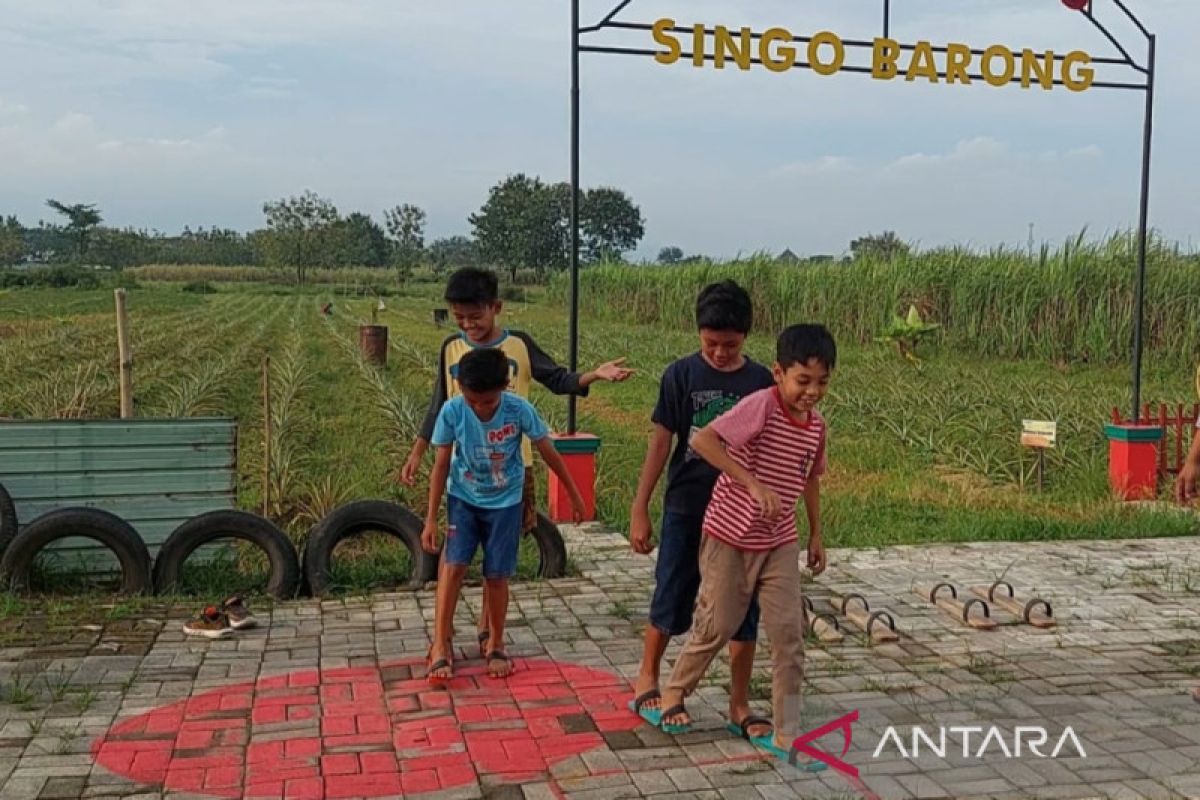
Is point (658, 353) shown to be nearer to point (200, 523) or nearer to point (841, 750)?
point (200, 523)

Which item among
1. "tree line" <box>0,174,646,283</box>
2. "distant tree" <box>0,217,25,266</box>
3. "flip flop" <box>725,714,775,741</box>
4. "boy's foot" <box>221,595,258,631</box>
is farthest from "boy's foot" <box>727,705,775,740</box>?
"distant tree" <box>0,217,25,266</box>

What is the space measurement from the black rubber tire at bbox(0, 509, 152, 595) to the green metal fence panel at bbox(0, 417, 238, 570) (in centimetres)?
28

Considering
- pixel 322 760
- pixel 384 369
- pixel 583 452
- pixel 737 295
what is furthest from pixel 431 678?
pixel 384 369

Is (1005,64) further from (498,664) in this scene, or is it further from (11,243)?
(11,243)

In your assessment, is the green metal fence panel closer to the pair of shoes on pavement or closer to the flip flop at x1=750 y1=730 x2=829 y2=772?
the pair of shoes on pavement

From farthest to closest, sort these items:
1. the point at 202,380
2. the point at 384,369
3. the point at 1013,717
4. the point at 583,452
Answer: the point at 384,369 → the point at 202,380 → the point at 583,452 → the point at 1013,717

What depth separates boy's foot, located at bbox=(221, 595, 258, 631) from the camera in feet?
17.3

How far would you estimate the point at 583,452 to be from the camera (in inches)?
303

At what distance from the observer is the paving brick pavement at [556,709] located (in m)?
3.63

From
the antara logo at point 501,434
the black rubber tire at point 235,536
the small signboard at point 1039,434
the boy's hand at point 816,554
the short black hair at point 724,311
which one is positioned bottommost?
the black rubber tire at point 235,536

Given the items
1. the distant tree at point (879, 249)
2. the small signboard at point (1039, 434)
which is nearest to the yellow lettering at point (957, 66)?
the small signboard at point (1039, 434)

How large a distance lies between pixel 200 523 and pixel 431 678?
1.98 metres

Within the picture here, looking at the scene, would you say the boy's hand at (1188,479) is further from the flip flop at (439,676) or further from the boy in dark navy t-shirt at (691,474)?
the flip flop at (439,676)

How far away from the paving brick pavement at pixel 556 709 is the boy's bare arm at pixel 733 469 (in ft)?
2.77
